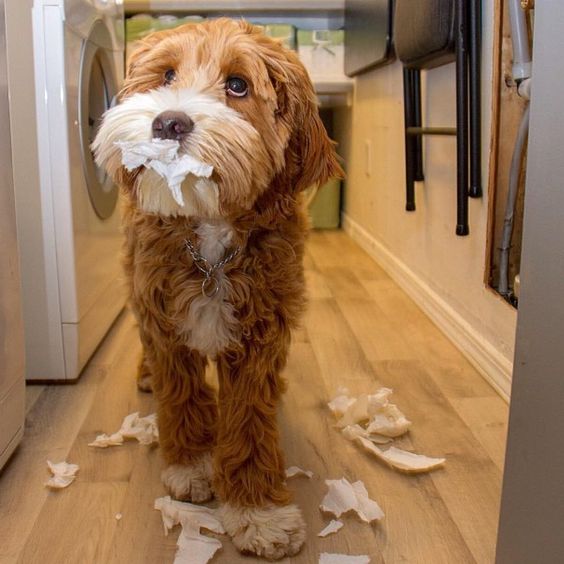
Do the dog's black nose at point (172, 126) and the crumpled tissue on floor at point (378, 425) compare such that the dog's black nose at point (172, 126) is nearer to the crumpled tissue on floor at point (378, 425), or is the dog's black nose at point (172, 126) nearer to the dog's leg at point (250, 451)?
the dog's leg at point (250, 451)

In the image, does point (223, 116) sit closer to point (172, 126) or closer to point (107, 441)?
point (172, 126)

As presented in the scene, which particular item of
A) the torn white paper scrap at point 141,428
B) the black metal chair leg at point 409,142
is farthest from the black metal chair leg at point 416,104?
the torn white paper scrap at point 141,428

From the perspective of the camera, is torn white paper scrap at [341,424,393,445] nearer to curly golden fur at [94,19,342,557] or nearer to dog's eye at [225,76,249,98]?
curly golden fur at [94,19,342,557]

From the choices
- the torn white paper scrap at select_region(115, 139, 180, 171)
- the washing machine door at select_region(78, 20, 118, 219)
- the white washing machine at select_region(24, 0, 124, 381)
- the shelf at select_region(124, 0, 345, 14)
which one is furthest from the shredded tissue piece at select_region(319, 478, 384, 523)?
the shelf at select_region(124, 0, 345, 14)

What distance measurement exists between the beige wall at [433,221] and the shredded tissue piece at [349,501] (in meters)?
0.55

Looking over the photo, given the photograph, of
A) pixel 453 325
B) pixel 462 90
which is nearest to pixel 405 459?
pixel 453 325

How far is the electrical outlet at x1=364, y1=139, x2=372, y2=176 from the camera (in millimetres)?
3109

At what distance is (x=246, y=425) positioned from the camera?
3.56 ft

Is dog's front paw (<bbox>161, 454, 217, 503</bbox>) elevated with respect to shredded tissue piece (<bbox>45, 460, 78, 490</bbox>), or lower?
elevated

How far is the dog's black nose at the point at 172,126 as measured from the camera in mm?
803

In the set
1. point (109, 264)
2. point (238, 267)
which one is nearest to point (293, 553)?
point (238, 267)

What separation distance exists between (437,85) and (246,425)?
1408 millimetres

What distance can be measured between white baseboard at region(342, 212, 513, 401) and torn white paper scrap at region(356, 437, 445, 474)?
1.13 ft

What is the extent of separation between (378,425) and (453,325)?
2.14ft
